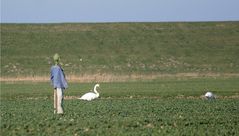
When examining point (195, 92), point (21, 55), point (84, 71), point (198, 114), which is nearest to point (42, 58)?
point (21, 55)

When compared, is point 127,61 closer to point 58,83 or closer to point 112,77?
point 112,77

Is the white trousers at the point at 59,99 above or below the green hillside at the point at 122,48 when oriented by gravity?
below

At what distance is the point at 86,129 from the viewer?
16.5 m

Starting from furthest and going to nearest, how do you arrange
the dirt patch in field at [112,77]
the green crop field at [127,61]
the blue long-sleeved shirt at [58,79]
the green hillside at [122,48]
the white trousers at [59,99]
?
the green hillside at [122,48] < the dirt patch in field at [112,77] < the green crop field at [127,61] < the blue long-sleeved shirt at [58,79] < the white trousers at [59,99]

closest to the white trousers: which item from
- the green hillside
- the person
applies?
the person

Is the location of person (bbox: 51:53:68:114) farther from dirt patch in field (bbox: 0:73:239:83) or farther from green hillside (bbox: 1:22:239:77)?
green hillside (bbox: 1:22:239:77)

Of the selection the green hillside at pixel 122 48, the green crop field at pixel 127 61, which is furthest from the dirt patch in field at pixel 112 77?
the green hillside at pixel 122 48

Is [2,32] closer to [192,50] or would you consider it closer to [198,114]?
[192,50]

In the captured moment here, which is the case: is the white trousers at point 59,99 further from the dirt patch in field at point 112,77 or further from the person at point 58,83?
the dirt patch in field at point 112,77

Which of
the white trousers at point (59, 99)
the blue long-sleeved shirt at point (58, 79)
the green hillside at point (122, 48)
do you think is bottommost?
the white trousers at point (59, 99)

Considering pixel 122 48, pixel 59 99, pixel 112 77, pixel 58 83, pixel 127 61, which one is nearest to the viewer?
pixel 59 99

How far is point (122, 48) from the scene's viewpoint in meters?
72.2

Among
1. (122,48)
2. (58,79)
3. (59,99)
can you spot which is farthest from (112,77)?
(59,99)

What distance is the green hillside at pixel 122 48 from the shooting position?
210ft
